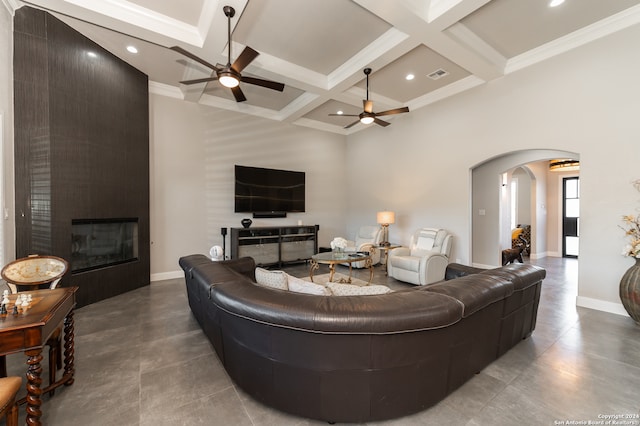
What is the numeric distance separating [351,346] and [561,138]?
4543 millimetres

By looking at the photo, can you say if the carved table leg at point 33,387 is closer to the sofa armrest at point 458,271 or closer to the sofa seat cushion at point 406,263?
the sofa armrest at point 458,271

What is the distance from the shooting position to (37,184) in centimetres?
322

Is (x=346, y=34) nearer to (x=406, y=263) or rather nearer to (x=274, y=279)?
(x=274, y=279)

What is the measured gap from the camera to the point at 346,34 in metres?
3.61

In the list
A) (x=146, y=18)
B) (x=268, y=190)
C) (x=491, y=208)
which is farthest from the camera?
(x=268, y=190)

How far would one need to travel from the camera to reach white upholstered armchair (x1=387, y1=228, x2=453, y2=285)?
445cm

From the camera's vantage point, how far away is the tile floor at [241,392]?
1670 millimetres

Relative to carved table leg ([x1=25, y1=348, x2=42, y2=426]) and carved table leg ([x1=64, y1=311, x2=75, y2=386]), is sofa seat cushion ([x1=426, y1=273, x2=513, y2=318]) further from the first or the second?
carved table leg ([x1=64, y1=311, x2=75, y2=386])

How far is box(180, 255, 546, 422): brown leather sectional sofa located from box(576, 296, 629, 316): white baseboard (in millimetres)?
3007

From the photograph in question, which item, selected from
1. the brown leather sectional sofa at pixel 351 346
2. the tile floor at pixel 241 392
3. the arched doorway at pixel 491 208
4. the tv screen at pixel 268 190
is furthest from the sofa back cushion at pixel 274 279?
the arched doorway at pixel 491 208

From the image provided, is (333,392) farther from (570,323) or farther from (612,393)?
(570,323)

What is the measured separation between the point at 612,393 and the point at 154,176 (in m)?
6.39

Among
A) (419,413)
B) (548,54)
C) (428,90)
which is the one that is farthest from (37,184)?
(548,54)

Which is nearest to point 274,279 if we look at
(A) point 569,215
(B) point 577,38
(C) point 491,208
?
(B) point 577,38
